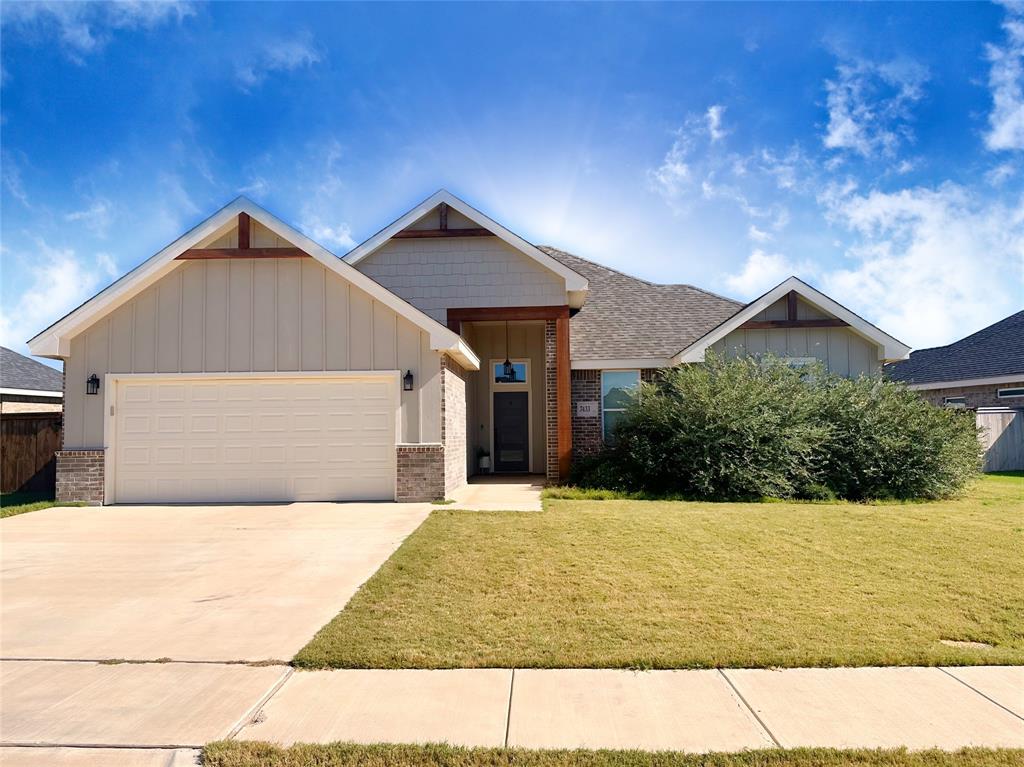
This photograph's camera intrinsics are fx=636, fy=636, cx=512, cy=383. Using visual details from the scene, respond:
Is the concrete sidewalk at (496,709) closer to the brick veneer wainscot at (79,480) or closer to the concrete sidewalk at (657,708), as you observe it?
the concrete sidewalk at (657,708)

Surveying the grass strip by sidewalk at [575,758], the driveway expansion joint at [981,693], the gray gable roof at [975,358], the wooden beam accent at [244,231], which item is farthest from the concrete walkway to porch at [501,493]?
the gray gable roof at [975,358]

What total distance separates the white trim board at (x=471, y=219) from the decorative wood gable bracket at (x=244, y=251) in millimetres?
2958

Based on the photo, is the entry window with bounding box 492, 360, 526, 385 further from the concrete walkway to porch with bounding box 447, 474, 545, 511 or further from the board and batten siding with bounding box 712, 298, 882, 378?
the board and batten siding with bounding box 712, 298, 882, 378

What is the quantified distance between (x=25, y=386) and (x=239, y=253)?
44.3 ft

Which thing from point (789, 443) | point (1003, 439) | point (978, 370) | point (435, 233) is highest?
point (435, 233)

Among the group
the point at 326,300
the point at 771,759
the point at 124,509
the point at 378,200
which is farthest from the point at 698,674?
the point at 378,200

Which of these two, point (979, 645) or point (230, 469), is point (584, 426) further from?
point (979, 645)

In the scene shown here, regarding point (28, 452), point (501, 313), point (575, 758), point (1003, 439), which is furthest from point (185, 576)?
point (1003, 439)

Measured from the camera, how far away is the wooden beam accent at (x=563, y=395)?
14.5 m

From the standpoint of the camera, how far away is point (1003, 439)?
17.6 m

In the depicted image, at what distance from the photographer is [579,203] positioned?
12906 mm

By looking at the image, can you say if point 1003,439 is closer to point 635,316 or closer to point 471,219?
point 635,316

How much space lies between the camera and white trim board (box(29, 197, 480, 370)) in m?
11.1

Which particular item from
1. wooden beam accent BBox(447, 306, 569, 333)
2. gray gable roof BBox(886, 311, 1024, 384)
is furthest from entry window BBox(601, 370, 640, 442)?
gray gable roof BBox(886, 311, 1024, 384)
